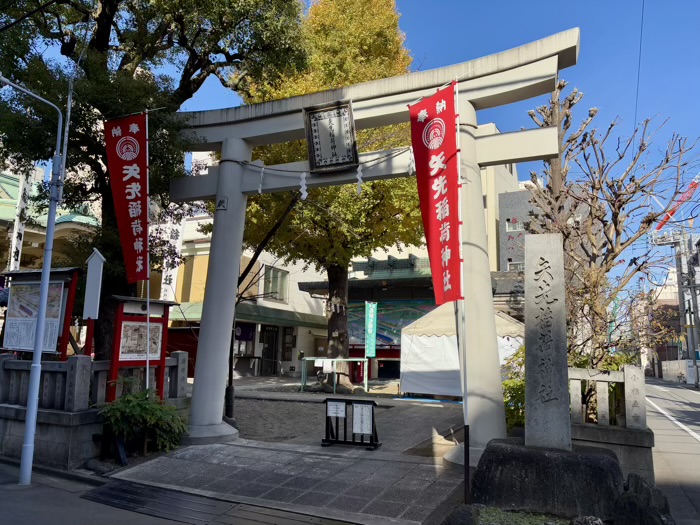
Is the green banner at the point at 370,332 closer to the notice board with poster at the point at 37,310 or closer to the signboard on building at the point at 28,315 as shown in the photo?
the notice board with poster at the point at 37,310

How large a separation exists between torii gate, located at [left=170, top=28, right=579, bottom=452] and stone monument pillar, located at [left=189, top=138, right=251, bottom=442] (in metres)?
0.02

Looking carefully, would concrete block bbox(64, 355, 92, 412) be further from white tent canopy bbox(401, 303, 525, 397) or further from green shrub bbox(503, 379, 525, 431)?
white tent canopy bbox(401, 303, 525, 397)

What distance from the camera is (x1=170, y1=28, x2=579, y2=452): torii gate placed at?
303 inches

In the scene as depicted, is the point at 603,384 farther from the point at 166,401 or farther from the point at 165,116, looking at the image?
the point at 165,116

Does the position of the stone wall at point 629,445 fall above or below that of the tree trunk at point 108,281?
below

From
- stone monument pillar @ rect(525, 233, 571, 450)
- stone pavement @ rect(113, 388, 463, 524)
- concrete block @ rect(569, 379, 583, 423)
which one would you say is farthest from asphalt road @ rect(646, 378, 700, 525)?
stone pavement @ rect(113, 388, 463, 524)

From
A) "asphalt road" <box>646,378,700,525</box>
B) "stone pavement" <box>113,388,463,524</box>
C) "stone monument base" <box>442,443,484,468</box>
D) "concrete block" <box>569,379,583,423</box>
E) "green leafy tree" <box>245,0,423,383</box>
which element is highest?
"green leafy tree" <box>245,0,423,383</box>

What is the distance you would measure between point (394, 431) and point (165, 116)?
827 cm

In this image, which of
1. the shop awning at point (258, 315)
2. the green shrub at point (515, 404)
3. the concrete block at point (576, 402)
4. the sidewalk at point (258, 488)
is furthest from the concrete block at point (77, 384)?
the shop awning at point (258, 315)

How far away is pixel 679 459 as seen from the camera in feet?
32.3

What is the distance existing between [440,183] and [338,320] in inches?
516

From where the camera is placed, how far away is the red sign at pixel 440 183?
22.2 ft

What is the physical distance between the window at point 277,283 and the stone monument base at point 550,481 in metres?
24.8

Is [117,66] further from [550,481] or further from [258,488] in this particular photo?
[550,481]
